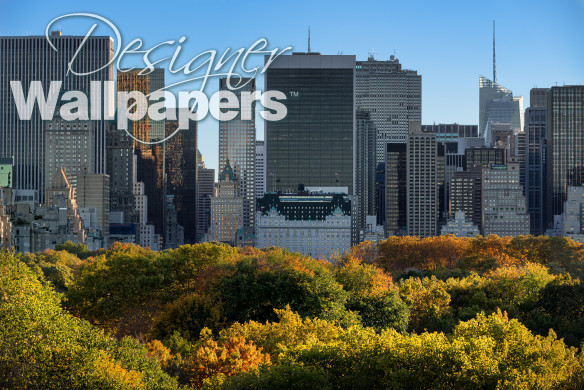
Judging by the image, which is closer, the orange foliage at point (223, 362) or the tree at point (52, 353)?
the tree at point (52, 353)

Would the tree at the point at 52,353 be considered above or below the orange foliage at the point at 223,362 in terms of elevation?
above

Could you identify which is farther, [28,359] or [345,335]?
[345,335]

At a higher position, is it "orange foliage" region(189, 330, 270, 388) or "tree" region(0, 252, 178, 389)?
"tree" region(0, 252, 178, 389)

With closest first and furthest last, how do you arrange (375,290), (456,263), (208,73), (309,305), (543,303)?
(309,305) < (375,290) < (543,303) < (208,73) < (456,263)

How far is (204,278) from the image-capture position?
76625 millimetres

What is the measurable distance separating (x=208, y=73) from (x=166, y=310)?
197 ft

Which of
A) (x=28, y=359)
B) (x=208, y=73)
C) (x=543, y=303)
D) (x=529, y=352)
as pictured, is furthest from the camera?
(x=208, y=73)

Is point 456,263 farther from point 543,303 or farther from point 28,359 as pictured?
point 28,359

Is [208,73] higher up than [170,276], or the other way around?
[208,73]

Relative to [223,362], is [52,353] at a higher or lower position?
higher

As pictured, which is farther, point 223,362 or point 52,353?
point 223,362

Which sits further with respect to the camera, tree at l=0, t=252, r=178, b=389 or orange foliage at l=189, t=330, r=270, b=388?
orange foliage at l=189, t=330, r=270, b=388

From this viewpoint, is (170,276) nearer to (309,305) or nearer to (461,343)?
(309,305)

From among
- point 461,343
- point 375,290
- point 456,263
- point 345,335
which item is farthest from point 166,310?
point 456,263
